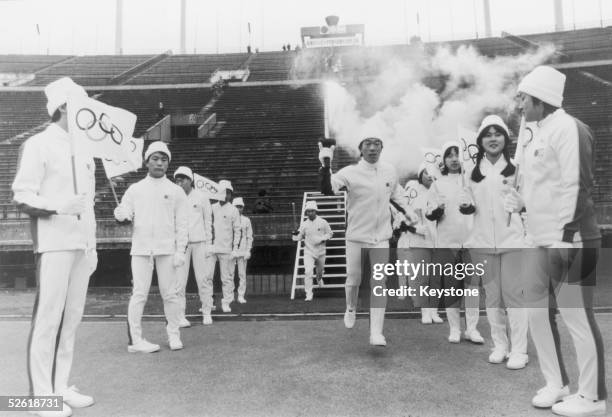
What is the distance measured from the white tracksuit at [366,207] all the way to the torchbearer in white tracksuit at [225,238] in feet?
12.8

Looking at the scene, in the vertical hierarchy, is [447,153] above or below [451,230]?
above

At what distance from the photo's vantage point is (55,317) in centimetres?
362

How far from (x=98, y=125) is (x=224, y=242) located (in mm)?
5129

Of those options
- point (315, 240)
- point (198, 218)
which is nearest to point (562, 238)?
point (198, 218)

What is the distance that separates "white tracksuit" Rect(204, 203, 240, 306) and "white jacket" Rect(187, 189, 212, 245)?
986mm

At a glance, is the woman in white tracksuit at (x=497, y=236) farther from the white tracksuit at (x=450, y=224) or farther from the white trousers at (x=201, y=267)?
the white trousers at (x=201, y=267)

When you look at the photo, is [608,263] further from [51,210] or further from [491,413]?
[51,210]

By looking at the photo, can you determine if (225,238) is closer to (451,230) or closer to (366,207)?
(366,207)

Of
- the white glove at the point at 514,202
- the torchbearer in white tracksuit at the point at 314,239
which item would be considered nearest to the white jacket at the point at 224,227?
the torchbearer in white tracksuit at the point at 314,239

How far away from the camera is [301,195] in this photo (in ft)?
50.4

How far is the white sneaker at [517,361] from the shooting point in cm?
438

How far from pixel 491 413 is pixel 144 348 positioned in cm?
373

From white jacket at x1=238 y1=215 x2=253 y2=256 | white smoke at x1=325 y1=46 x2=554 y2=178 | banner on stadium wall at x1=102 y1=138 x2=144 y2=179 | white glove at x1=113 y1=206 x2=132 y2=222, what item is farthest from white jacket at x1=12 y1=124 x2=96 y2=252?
white smoke at x1=325 y1=46 x2=554 y2=178

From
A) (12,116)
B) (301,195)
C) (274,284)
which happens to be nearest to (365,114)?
(301,195)
